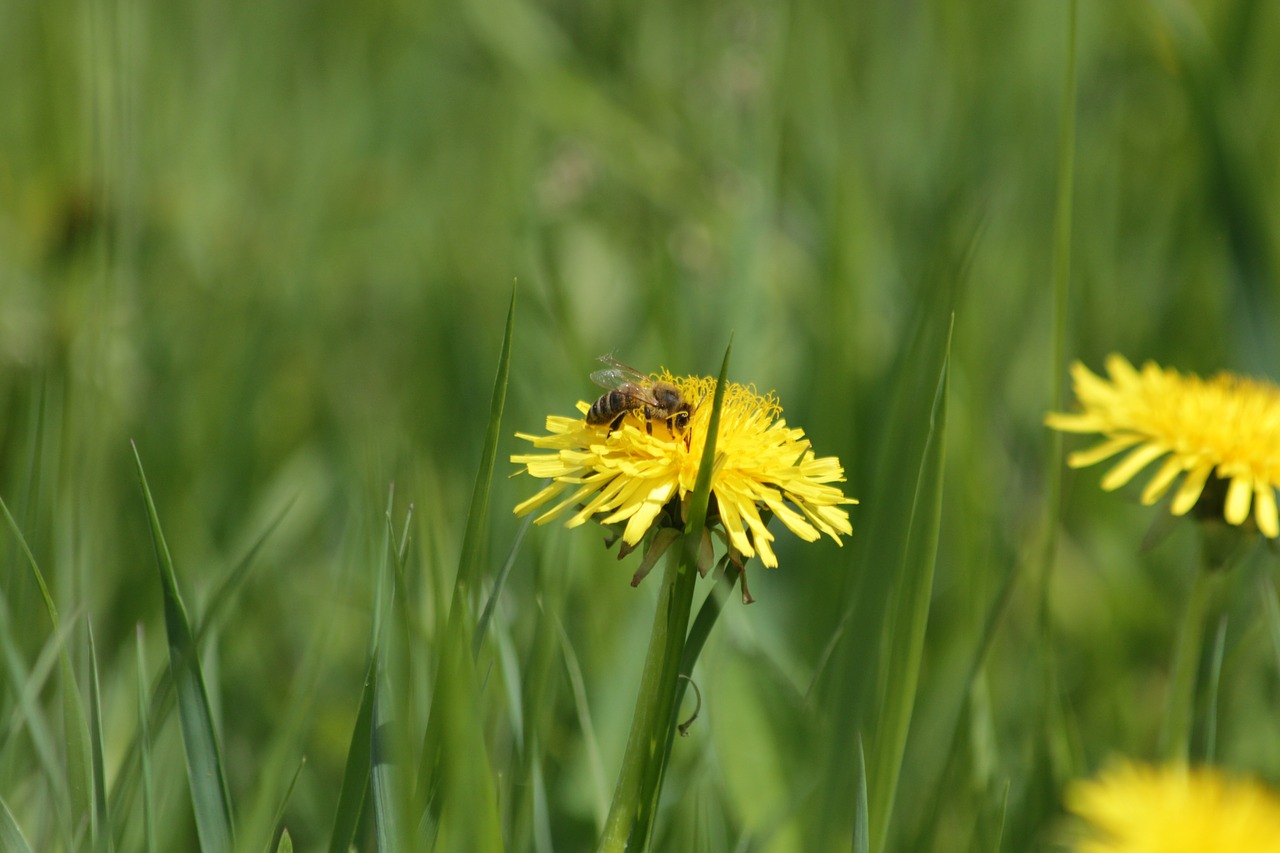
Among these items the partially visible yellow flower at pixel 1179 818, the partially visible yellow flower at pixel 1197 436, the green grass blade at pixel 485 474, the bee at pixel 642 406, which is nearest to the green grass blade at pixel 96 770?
the green grass blade at pixel 485 474

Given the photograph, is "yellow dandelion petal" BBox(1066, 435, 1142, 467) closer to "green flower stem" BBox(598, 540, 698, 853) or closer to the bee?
the bee

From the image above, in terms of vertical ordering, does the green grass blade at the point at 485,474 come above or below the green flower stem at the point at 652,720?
above

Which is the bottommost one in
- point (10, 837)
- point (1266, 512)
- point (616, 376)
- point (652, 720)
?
point (10, 837)

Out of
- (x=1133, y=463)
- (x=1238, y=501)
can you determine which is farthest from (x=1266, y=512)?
(x=1133, y=463)

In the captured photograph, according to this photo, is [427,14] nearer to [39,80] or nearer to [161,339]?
[39,80]

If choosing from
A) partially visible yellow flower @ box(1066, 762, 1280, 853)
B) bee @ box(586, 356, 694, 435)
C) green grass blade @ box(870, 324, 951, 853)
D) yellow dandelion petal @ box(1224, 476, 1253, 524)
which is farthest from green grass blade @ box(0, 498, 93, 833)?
yellow dandelion petal @ box(1224, 476, 1253, 524)

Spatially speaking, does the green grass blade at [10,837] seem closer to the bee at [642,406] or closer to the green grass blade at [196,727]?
the green grass blade at [196,727]

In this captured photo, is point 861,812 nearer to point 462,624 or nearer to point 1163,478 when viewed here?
point 462,624

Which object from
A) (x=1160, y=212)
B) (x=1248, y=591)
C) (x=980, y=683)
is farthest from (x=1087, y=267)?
(x=980, y=683)
